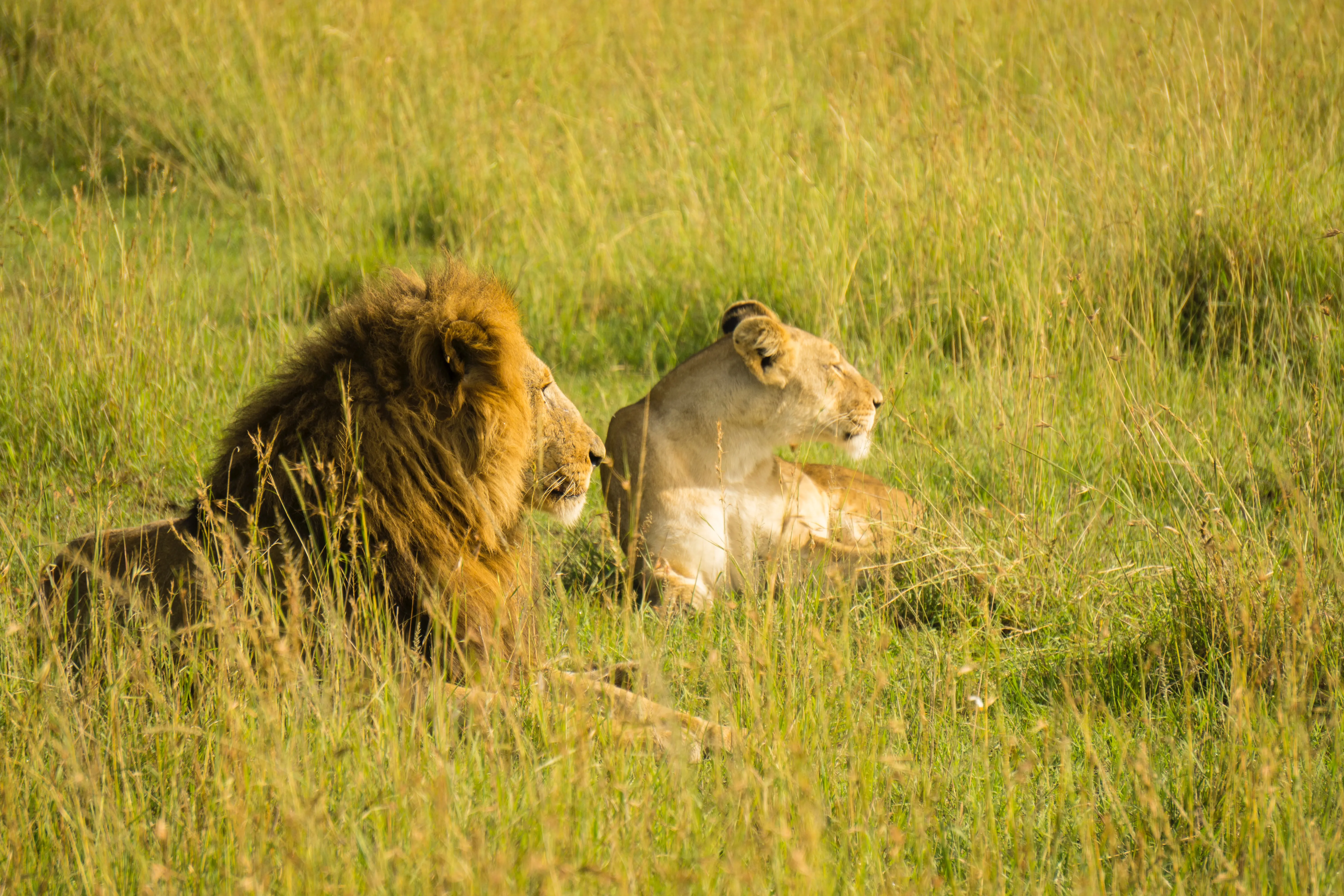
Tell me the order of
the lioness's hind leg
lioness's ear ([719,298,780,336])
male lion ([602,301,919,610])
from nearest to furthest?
1. the lioness's hind leg
2. male lion ([602,301,919,610])
3. lioness's ear ([719,298,780,336])

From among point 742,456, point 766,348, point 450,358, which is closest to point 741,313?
point 766,348

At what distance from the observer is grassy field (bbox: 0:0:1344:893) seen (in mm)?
2242

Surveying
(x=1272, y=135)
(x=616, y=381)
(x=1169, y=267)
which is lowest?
(x=616, y=381)

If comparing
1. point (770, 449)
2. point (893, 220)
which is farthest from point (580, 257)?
point (770, 449)

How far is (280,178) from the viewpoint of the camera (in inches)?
299

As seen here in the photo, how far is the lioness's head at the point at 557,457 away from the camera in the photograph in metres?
3.21

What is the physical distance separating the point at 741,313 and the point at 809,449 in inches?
35.1

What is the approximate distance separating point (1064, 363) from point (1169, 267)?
924 mm

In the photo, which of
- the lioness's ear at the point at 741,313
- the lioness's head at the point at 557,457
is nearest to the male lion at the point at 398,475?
the lioness's head at the point at 557,457

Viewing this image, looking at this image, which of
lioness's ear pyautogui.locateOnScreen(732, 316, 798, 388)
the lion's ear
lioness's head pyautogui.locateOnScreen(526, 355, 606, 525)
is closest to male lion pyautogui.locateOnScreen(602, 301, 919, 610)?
lioness's ear pyautogui.locateOnScreen(732, 316, 798, 388)

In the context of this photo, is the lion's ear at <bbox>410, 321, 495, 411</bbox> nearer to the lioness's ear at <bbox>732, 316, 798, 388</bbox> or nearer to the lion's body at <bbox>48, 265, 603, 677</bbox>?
the lion's body at <bbox>48, 265, 603, 677</bbox>

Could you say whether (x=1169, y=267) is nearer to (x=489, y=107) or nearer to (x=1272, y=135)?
(x=1272, y=135)

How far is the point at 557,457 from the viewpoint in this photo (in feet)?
10.8

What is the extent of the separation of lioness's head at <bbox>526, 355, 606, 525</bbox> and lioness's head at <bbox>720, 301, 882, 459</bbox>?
3.87ft
